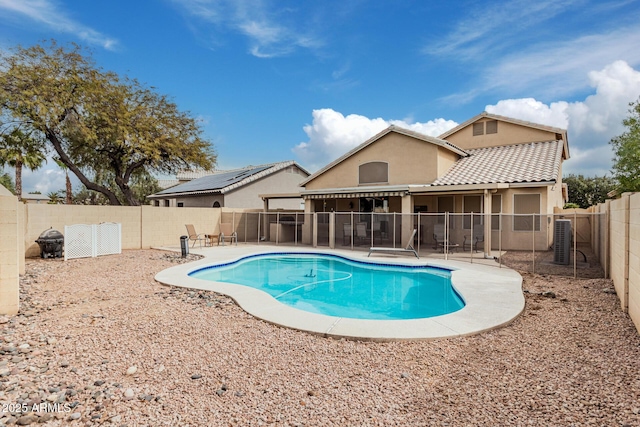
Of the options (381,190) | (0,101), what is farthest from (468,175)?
(0,101)

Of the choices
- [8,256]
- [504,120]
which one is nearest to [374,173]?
[504,120]

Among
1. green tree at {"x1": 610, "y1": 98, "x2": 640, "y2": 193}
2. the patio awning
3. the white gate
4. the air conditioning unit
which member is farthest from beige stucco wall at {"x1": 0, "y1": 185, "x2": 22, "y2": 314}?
green tree at {"x1": 610, "y1": 98, "x2": 640, "y2": 193}

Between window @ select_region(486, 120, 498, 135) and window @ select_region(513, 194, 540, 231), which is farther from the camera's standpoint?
window @ select_region(486, 120, 498, 135)

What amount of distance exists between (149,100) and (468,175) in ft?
64.1

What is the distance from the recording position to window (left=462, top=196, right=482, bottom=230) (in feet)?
54.1

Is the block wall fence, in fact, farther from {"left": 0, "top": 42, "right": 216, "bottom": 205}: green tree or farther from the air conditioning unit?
{"left": 0, "top": 42, "right": 216, "bottom": 205}: green tree

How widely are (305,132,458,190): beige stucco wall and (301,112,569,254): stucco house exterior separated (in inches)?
1.9

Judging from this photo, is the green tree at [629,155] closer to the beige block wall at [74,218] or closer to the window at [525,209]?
the window at [525,209]

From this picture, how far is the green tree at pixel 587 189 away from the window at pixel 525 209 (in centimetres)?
2985

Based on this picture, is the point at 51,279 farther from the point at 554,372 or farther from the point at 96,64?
the point at 96,64

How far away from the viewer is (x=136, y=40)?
1675 centimetres

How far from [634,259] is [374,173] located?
13992mm

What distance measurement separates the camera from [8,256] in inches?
237

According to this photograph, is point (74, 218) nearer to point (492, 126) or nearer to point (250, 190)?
point (250, 190)
